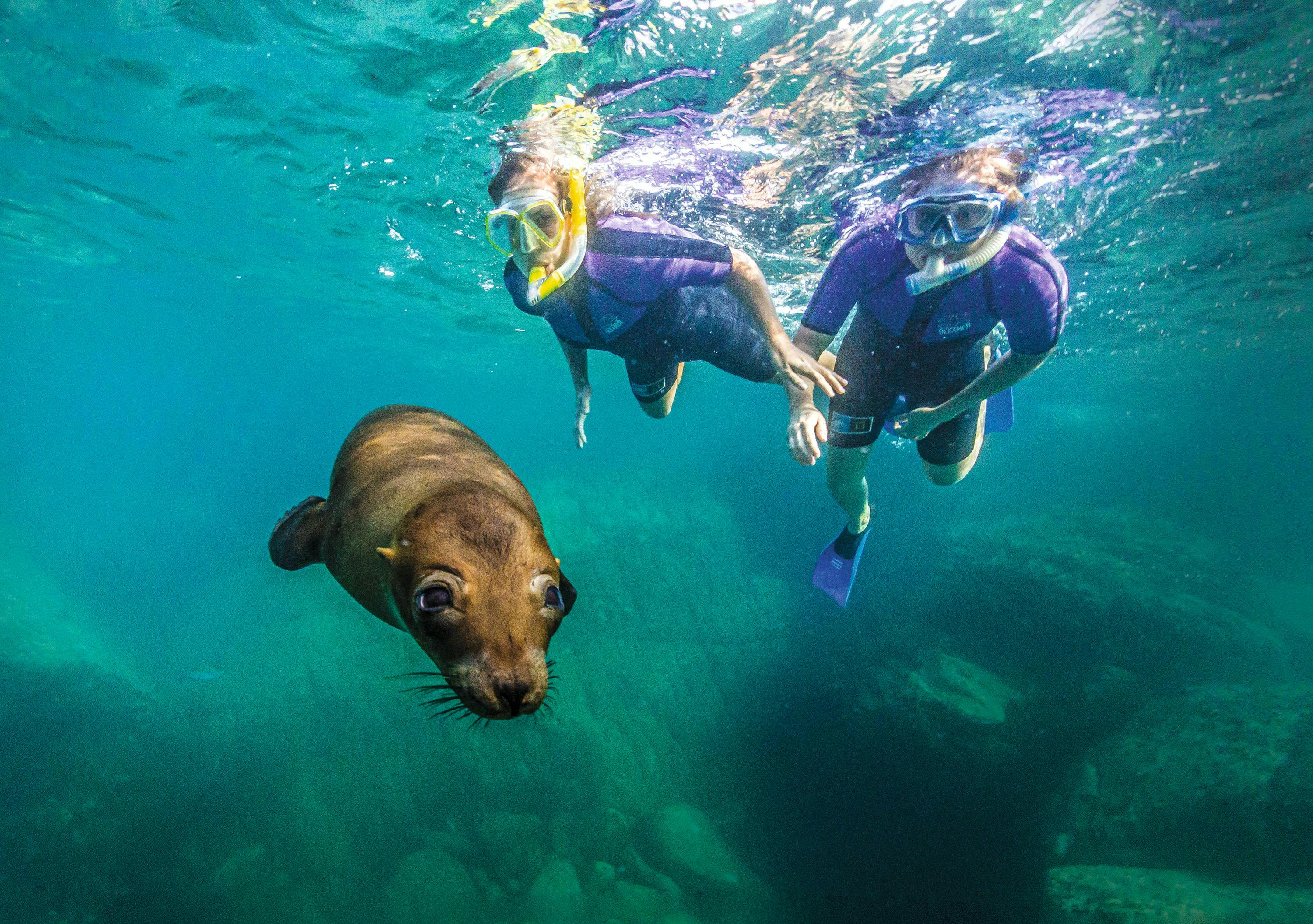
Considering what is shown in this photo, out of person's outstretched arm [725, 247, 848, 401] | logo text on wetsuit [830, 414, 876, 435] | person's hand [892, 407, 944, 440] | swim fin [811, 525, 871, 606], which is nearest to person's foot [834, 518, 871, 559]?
swim fin [811, 525, 871, 606]

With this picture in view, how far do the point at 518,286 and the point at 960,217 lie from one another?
3.69 meters

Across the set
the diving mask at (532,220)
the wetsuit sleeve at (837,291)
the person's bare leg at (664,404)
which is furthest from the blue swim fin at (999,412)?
the diving mask at (532,220)

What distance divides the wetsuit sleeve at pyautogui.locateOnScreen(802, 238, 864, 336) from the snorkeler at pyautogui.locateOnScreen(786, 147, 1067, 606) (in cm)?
1

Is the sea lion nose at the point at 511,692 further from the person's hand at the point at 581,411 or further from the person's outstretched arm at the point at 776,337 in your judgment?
the person's hand at the point at 581,411

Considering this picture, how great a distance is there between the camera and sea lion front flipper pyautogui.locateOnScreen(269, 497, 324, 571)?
296cm

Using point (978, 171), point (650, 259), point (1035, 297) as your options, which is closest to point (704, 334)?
point (650, 259)

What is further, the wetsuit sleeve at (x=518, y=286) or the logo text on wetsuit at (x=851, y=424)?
the logo text on wetsuit at (x=851, y=424)

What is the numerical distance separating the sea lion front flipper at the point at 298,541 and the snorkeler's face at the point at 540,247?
2607 mm

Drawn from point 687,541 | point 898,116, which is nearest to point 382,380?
point 687,541

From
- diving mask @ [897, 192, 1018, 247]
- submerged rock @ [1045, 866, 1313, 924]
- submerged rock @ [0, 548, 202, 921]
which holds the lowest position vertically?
submerged rock @ [0, 548, 202, 921]

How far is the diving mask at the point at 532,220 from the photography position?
465cm

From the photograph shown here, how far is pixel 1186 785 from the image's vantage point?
27.2 ft

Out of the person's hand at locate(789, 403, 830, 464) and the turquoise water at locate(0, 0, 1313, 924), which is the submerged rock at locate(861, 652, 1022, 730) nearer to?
the turquoise water at locate(0, 0, 1313, 924)

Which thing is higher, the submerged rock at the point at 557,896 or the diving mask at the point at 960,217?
the diving mask at the point at 960,217
